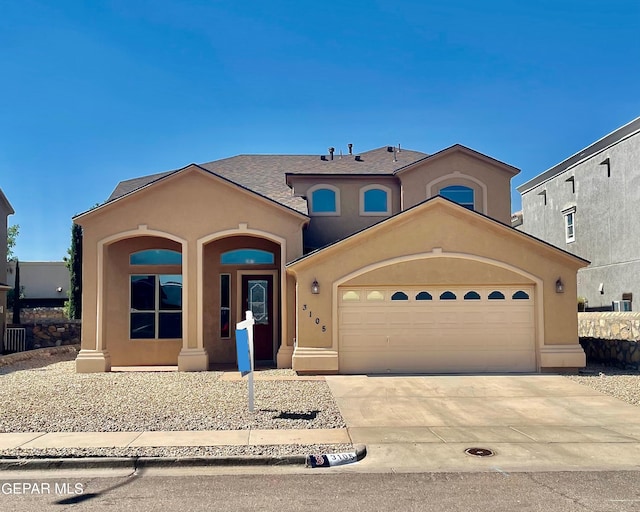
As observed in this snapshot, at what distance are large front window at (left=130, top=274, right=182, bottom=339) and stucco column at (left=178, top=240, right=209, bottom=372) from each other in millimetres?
1950

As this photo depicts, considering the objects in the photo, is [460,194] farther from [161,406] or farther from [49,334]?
[49,334]

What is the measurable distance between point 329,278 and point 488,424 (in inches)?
250

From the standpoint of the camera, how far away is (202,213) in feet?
53.0

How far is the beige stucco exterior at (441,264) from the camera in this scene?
579 inches

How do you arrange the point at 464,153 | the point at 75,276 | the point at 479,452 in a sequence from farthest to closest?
the point at 75,276
the point at 464,153
the point at 479,452

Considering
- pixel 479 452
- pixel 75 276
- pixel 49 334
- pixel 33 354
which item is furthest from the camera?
pixel 75 276

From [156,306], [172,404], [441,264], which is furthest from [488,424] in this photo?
[156,306]

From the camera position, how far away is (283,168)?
21906 mm

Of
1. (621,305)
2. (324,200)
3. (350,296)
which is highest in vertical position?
(324,200)

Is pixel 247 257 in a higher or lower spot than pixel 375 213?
lower

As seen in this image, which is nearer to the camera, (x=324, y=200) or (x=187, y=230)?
(x=187, y=230)

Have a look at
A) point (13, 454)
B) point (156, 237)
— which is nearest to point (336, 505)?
point (13, 454)

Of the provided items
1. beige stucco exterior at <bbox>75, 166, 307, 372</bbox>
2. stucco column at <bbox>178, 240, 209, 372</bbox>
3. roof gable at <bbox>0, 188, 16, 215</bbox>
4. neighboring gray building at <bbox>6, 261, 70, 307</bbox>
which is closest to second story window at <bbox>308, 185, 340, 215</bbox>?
beige stucco exterior at <bbox>75, 166, 307, 372</bbox>

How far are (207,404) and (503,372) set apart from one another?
25.4 ft
